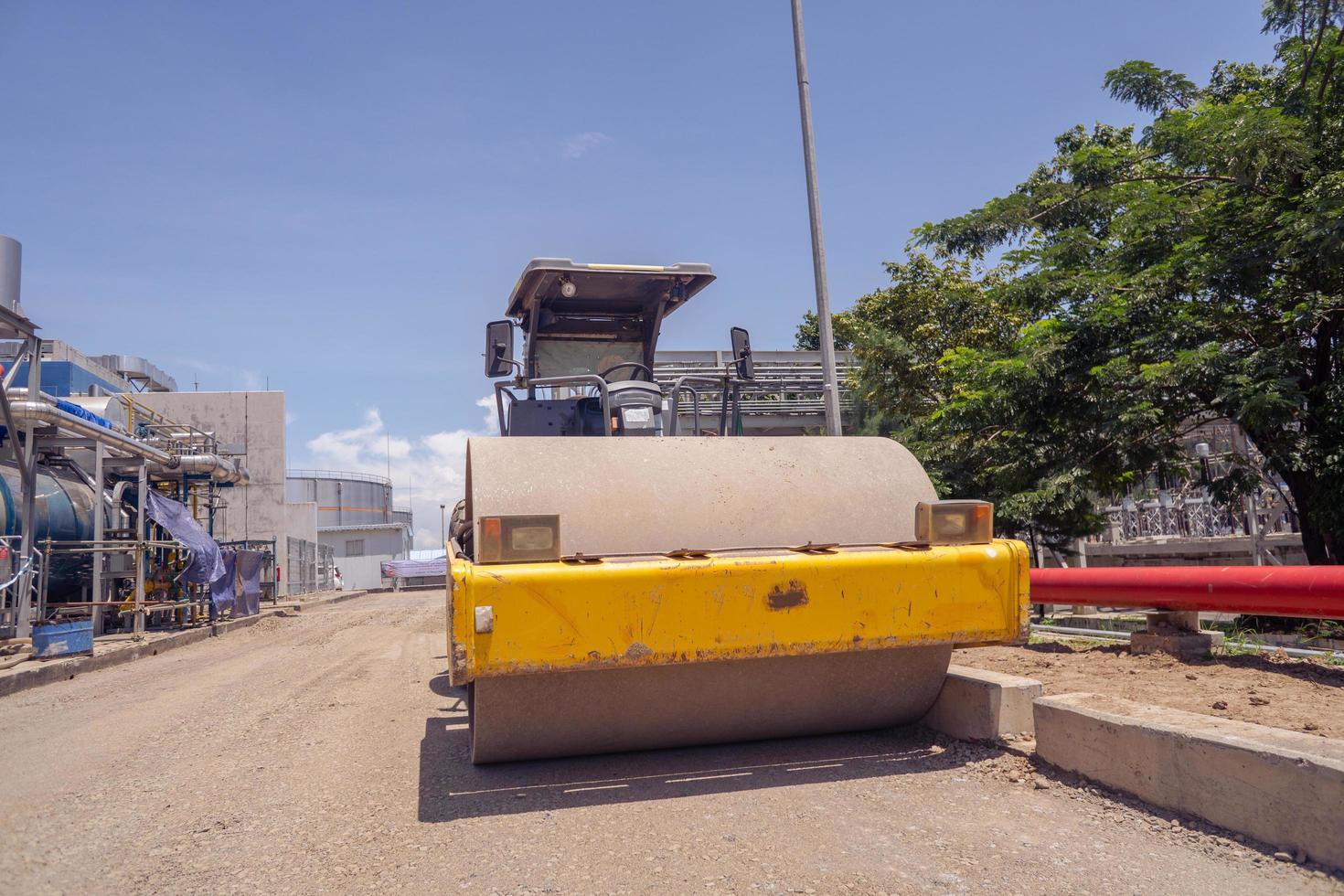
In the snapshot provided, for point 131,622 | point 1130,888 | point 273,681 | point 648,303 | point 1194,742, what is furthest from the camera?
point 131,622

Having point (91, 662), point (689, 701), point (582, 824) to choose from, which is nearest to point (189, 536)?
point (91, 662)

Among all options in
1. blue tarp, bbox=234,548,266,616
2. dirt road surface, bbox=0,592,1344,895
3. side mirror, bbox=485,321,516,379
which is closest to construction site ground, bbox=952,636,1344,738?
dirt road surface, bbox=0,592,1344,895

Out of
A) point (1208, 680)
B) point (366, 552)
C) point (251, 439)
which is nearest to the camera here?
point (1208, 680)

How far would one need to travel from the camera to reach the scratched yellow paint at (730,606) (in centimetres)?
366

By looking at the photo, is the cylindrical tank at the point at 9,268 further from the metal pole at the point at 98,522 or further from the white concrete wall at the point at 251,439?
the white concrete wall at the point at 251,439

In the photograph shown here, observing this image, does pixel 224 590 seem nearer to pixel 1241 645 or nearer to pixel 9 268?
pixel 9 268

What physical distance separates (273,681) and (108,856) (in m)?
5.79

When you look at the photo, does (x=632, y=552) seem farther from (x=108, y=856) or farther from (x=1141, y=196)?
(x=1141, y=196)

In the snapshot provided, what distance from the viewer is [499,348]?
258 inches

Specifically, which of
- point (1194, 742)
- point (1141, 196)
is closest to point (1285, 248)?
point (1141, 196)

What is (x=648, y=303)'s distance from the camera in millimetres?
7613

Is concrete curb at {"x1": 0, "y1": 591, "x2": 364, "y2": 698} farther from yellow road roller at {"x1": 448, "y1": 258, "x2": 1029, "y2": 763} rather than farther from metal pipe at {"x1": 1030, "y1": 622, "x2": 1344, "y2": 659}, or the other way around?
metal pipe at {"x1": 1030, "y1": 622, "x2": 1344, "y2": 659}

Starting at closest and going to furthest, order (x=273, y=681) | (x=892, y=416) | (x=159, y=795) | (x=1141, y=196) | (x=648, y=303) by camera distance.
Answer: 1. (x=159, y=795)
2. (x=648, y=303)
3. (x=273, y=681)
4. (x=1141, y=196)
5. (x=892, y=416)

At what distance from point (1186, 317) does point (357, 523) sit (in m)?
59.2
